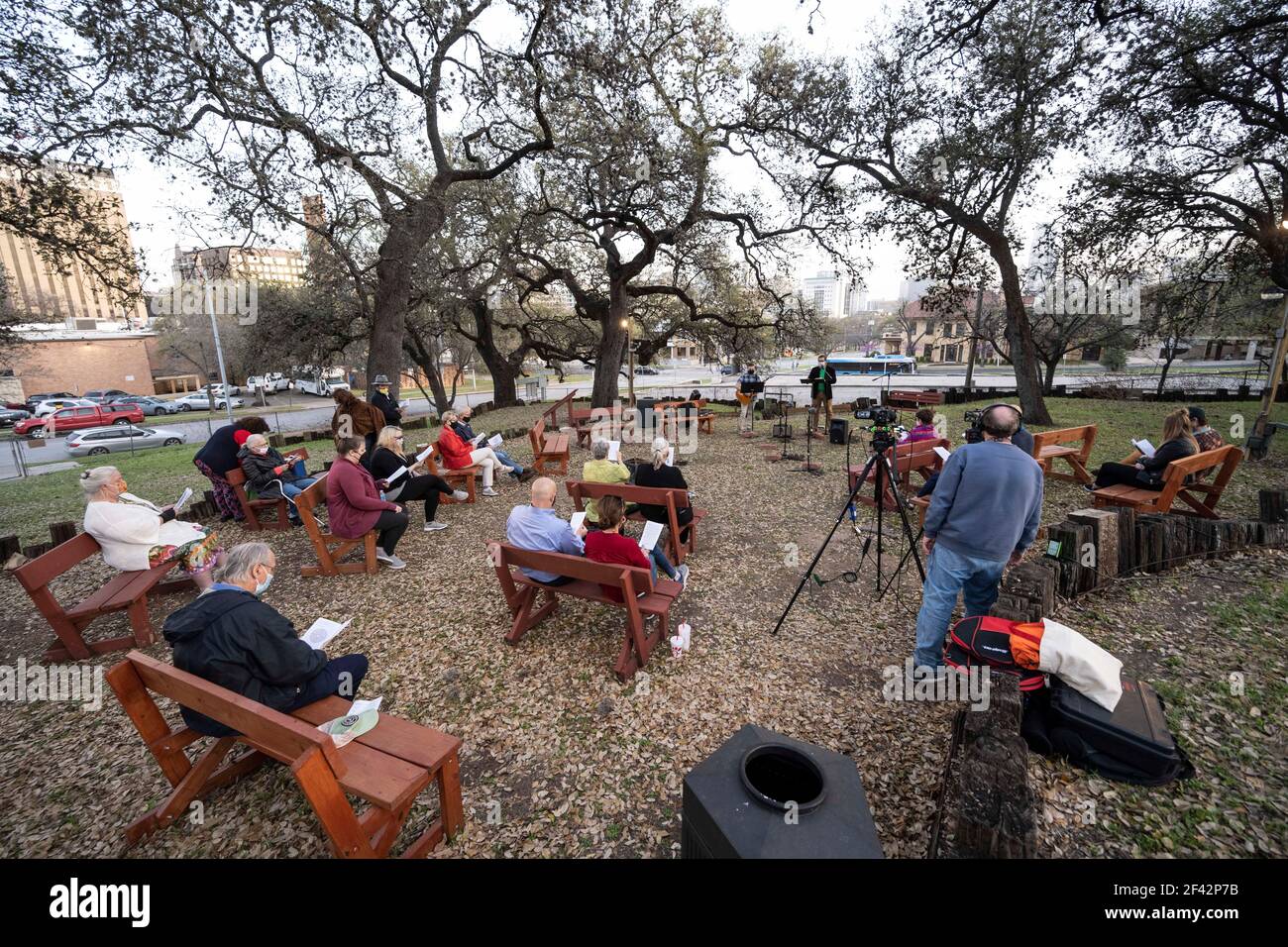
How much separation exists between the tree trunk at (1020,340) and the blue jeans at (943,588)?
11926 millimetres

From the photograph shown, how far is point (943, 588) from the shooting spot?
3.55m

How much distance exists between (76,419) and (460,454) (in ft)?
96.6

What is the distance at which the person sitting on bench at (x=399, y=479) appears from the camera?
6.59m

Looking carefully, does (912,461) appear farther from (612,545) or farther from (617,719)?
(617,719)

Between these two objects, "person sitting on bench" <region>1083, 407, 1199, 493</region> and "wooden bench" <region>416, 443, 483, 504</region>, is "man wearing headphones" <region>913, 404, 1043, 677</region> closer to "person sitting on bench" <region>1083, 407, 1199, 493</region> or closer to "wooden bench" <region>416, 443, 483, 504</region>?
"person sitting on bench" <region>1083, 407, 1199, 493</region>

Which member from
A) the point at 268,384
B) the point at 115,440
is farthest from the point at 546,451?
the point at 268,384

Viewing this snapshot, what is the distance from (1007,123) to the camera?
1033cm

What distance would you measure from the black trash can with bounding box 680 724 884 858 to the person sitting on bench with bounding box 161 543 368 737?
2113 millimetres

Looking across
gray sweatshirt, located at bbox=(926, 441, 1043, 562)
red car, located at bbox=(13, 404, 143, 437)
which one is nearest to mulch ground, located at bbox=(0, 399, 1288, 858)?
gray sweatshirt, located at bbox=(926, 441, 1043, 562)

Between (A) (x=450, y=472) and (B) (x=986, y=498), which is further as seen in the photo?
(A) (x=450, y=472)

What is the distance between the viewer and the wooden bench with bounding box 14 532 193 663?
407 cm
